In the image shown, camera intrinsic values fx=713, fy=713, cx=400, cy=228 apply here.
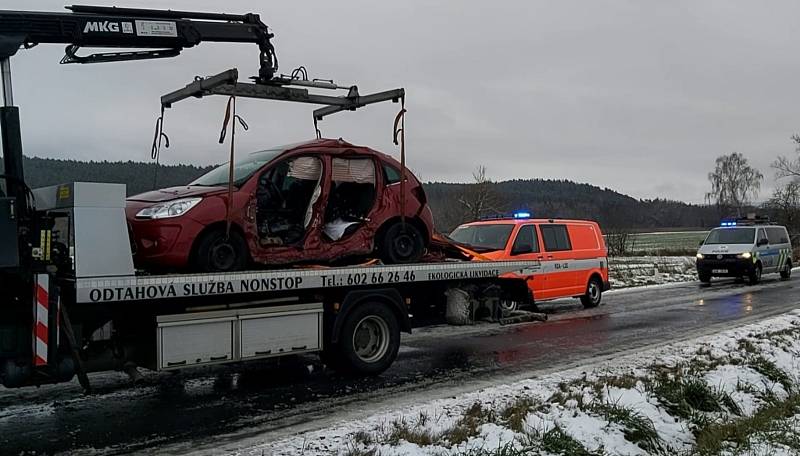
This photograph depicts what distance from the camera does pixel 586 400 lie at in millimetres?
6895

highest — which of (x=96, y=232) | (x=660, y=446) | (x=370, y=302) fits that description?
(x=96, y=232)

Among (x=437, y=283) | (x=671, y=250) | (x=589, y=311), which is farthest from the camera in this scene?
(x=671, y=250)

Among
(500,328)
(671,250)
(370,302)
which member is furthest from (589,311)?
(671,250)

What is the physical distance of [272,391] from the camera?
25.4ft

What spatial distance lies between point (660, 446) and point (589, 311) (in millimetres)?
9237

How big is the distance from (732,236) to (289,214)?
63.4 feet

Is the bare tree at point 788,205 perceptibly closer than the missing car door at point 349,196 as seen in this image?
No

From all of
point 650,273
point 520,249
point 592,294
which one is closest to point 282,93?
point 520,249

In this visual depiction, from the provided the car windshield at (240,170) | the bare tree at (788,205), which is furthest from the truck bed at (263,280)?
the bare tree at (788,205)

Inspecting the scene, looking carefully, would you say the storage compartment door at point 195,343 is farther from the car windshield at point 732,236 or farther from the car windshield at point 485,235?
the car windshield at point 732,236

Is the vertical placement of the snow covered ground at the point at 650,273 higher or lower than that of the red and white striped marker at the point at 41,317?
lower

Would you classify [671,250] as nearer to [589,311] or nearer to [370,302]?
[589,311]

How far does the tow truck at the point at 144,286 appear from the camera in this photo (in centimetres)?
594

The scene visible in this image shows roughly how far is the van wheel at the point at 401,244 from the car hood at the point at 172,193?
7.39 feet
